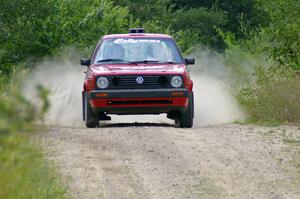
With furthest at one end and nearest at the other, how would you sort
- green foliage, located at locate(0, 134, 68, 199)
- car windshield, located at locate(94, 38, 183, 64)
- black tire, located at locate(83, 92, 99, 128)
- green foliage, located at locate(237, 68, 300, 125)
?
1. green foliage, located at locate(237, 68, 300, 125)
2. car windshield, located at locate(94, 38, 183, 64)
3. black tire, located at locate(83, 92, 99, 128)
4. green foliage, located at locate(0, 134, 68, 199)

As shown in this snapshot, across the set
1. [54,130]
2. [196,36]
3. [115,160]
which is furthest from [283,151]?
[196,36]

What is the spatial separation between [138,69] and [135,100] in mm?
586

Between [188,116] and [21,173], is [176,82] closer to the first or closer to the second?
[188,116]

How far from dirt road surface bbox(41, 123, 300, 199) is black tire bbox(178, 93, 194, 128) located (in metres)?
1.83

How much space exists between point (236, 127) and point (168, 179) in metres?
5.63

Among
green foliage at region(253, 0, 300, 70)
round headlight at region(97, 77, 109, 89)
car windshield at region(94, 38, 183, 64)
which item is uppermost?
car windshield at region(94, 38, 183, 64)

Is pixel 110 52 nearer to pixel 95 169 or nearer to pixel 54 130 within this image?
pixel 54 130

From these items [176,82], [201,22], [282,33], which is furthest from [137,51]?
[201,22]

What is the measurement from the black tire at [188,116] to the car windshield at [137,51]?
3.49 feet

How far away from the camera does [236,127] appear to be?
15.6 meters

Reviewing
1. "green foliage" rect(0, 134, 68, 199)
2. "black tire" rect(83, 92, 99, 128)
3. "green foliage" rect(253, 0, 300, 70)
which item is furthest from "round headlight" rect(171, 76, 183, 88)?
"green foliage" rect(0, 134, 68, 199)

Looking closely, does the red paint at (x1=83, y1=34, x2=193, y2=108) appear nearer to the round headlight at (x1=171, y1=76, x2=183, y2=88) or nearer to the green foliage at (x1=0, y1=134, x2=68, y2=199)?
the round headlight at (x1=171, y1=76, x2=183, y2=88)

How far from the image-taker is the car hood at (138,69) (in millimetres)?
16203

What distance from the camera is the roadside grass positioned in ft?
20.0
